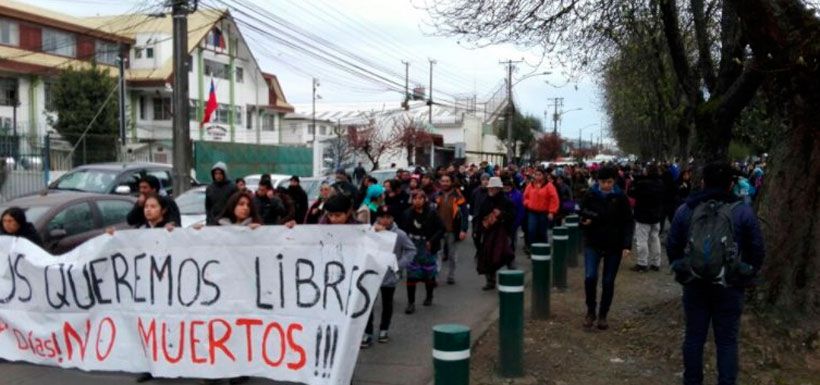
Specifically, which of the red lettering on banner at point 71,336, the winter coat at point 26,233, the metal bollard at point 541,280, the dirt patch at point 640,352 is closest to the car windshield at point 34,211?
the winter coat at point 26,233

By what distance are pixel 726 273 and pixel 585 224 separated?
2.46 meters

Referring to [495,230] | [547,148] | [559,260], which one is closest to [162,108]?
[495,230]

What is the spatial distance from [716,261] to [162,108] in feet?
145

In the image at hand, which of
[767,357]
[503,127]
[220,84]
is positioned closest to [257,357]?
[767,357]

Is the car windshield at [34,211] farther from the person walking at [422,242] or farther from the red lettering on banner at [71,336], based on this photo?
the person walking at [422,242]

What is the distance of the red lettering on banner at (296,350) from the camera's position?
525 cm

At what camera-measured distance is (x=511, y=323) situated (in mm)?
5934

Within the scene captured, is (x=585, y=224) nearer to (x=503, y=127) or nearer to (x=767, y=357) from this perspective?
(x=767, y=357)

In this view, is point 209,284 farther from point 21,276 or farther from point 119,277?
point 21,276

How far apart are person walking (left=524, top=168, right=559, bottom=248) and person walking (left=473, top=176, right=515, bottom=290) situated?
235 cm

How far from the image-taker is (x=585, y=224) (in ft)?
23.9

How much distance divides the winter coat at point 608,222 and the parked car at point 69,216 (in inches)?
236

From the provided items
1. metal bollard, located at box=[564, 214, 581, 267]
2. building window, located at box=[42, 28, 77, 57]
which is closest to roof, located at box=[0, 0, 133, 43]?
building window, located at box=[42, 28, 77, 57]

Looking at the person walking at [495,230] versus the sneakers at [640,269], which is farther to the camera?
the sneakers at [640,269]
